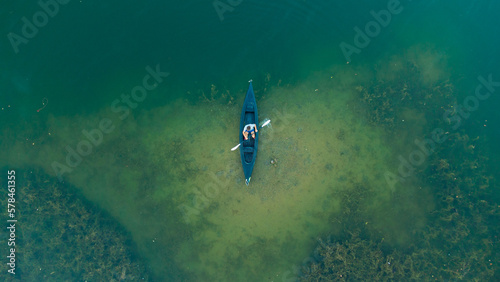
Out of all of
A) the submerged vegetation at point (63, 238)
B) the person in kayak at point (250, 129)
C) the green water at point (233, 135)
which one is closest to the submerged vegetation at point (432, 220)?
the green water at point (233, 135)

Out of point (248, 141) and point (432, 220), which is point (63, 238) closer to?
point (248, 141)

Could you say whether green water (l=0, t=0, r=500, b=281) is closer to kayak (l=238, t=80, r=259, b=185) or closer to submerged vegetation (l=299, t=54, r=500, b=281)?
submerged vegetation (l=299, t=54, r=500, b=281)

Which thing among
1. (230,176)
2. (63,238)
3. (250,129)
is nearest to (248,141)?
(250,129)

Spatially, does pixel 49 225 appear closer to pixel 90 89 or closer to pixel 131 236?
pixel 131 236

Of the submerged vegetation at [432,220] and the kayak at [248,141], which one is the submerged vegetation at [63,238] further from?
the submerged vegetation at [432,220]

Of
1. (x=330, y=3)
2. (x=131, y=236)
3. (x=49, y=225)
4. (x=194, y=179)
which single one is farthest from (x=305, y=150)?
(x=49, y=225)
